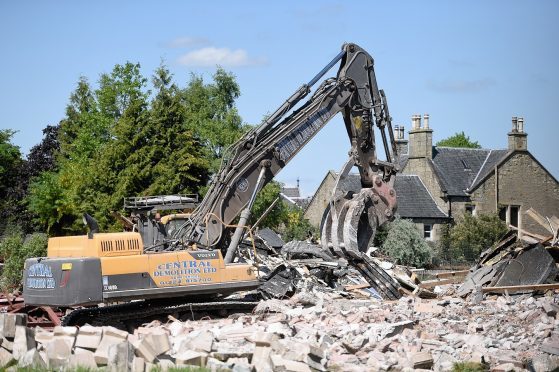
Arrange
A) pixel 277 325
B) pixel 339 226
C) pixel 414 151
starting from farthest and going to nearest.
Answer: pixel 414 151 < pixel 339 226 < pixel 277 325

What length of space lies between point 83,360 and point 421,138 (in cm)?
4256

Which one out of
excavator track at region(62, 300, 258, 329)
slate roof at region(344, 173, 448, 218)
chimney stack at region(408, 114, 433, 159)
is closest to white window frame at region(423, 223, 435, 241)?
slate roof at region(344, 173, 448, 218)

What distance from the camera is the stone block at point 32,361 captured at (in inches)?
437

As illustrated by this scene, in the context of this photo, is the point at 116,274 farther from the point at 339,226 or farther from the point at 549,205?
the point at 549,205

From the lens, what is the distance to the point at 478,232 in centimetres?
4697

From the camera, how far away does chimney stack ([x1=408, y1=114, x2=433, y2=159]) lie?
5225 cm

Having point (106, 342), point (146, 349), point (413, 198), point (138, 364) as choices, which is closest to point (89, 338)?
point (106, 342)

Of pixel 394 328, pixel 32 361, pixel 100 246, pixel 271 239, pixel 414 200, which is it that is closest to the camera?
pixel 32 361

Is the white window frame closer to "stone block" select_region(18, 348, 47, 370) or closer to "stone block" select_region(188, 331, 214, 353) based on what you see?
"stone block" select_region(188, 331, 214, 353)

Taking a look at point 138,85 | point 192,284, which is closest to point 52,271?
point 192,284

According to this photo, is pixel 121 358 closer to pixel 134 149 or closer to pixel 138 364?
pixel 138 364

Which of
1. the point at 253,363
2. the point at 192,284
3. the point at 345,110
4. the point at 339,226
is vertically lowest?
the point at 253,363

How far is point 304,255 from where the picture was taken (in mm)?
23453

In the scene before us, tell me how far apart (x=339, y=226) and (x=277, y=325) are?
5316 millimetres
